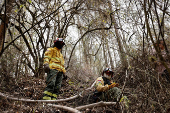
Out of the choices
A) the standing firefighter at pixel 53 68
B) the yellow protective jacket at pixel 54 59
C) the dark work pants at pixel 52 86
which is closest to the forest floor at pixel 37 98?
the dark work pants at pixel 52 86

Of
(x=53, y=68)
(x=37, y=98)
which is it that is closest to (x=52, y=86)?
(x=53, y=68)

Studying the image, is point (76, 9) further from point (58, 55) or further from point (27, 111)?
point (27, 111)

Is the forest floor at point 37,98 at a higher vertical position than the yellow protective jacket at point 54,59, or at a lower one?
lower

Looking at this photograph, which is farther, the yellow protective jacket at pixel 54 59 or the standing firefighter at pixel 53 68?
the yellow protective jacket at pixel 54 59

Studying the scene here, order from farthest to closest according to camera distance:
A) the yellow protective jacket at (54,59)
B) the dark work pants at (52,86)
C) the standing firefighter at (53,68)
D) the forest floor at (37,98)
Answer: the yellow protective jacket at (54,59), the standing firefighter at (53,68), the dark work pants at (52,86), the forest floor at (37,98)

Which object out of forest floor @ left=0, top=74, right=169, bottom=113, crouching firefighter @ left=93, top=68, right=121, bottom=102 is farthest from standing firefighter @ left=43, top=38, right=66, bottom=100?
crouching firefighter @ left=93, top=68, right=121, bottom=102

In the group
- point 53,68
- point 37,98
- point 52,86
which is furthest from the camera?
point 53,68

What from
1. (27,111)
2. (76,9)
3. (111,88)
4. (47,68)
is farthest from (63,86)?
(76,9)

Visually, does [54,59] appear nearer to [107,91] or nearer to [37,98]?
[37,98]

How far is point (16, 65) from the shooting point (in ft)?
13.2

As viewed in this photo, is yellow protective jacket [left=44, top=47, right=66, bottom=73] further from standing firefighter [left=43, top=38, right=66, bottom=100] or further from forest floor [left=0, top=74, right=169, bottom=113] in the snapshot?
forest floor [left=0, top=74, right=169, bottom=113]

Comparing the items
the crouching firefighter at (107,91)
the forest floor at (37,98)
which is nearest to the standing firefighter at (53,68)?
the forest floor at (37,98)

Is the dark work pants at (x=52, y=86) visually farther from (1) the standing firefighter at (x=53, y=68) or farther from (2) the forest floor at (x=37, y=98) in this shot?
(2) the forest floor at (x=37, y=98)

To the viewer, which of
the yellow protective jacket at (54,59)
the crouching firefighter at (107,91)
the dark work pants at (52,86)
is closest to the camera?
the crouching firefighter at (107,91)
